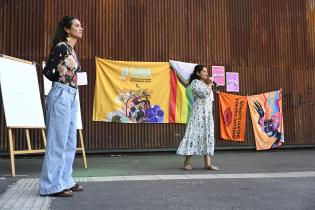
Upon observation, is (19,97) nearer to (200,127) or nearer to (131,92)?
(200,127)

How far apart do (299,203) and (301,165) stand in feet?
13.3

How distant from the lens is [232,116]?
37.3 ft

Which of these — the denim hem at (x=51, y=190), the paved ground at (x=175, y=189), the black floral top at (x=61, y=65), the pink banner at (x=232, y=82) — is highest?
the pink banner at (x=232, y=82)

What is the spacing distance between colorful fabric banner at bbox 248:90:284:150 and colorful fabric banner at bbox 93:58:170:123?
2576mm

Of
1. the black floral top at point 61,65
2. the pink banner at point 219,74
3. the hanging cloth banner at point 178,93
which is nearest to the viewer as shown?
the black floral top at point 61,65

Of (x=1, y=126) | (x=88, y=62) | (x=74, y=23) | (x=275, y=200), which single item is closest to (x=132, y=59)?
(x=88, y=62)

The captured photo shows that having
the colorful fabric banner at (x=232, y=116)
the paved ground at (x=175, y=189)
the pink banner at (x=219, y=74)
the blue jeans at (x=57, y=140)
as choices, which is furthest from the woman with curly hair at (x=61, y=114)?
the colorful fabric banner at (x=232, y=116)

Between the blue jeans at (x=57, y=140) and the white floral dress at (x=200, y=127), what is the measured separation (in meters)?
3.02

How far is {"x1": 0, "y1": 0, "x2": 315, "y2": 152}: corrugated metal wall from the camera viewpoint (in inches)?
396

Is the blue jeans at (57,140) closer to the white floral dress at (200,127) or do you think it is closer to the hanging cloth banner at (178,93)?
the white floral dress at (200,127)

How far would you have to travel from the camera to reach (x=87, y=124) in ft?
33.3

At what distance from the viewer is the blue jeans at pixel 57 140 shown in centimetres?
441

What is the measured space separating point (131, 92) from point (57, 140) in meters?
6.09

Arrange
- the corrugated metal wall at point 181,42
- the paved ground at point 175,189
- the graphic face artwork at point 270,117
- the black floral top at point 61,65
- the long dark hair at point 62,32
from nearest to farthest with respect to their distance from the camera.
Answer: the paved ground at point 175,189 < the black floral top at point 61,65 < the long dark hair at point 62,32 < the corrugated metal wall at point 181,42 < the graphic face artwork at point 270,117
